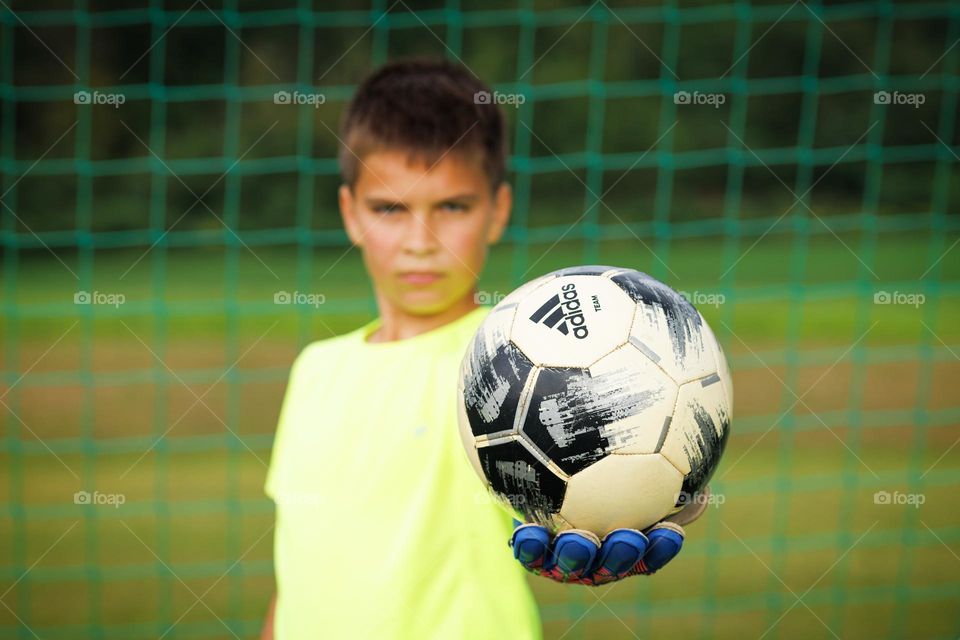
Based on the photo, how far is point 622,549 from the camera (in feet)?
4.58

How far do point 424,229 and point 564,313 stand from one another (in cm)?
46

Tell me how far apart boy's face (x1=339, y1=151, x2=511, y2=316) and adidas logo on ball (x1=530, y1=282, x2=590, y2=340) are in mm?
390

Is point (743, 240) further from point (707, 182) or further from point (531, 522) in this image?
point (531, 522)

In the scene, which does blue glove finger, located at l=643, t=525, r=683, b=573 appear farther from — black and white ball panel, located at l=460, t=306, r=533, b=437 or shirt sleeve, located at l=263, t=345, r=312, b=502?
shirt sleeve, located at l=263, t=345, r=312, b=502

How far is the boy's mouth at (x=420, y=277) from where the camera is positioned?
6.01ft

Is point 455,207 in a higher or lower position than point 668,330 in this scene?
higher

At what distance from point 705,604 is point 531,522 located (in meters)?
2.25

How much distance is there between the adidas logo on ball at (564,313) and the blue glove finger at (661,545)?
302mm

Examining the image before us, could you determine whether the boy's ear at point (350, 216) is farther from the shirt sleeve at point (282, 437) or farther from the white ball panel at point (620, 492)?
the white ball panel at point (620, 492)
